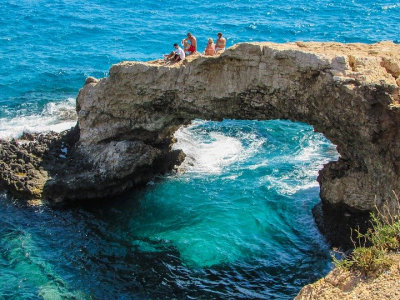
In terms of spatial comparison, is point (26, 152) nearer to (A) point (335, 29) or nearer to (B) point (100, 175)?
(B) point (100, 175)

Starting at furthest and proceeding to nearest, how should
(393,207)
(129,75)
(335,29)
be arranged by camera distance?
(335,29) < (129,75) < (393,207)

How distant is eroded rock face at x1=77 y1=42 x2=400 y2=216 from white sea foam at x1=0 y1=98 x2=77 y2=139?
6761mm

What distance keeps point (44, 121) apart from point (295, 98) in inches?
746

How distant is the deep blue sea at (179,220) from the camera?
68.3 ft

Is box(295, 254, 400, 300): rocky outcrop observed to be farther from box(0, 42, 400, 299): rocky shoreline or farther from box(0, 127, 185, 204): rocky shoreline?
box(0, 127, 185, 204): rocky shoreline

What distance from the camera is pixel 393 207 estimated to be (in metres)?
18.8

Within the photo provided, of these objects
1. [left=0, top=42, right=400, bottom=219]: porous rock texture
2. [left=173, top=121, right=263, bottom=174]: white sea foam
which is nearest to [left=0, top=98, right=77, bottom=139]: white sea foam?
[left=0, top=42, right=400, bottom=219]: porous rock texture

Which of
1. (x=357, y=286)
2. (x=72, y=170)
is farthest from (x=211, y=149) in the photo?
(x=357, y=286)

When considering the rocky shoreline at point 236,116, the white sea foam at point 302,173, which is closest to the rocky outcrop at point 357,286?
the rocky shoreline at point 236,116

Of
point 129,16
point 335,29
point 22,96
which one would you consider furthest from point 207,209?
point 129,16

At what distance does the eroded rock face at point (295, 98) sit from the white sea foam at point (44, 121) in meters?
6.76

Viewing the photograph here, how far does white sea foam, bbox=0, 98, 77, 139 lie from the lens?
31797 millimetres

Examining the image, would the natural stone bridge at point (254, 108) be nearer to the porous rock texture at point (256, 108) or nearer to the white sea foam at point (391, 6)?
the porous rock texture at point (256, 108)

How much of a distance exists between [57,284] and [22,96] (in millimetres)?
21059
